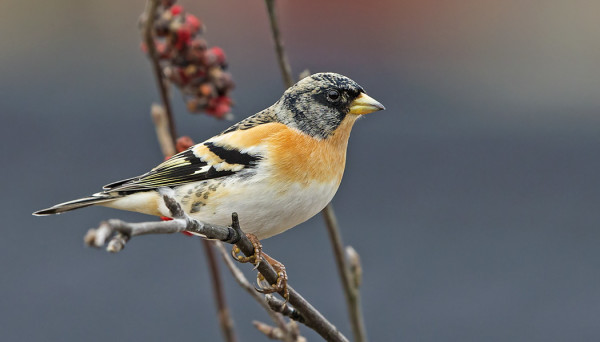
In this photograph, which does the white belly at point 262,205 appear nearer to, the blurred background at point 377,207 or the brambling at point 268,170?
the brambling at point 268,170

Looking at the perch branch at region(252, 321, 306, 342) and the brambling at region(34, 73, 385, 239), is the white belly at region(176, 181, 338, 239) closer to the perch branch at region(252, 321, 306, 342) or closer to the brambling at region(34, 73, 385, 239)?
the brambling at region(34, 73, 385, 239)

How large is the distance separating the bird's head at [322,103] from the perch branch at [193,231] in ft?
1.20

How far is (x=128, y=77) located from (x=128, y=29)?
4.54 feet

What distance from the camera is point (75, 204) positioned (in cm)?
130

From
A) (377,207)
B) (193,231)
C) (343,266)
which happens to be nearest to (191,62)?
(343,266)

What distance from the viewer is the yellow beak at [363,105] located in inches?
54.4

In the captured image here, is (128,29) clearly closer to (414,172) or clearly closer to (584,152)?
(414,172)

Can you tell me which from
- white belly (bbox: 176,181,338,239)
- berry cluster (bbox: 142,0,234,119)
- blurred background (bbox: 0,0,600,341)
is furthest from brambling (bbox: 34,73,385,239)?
blurred background (bbox: 0,0,600,341)

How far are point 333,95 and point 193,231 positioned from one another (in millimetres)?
586

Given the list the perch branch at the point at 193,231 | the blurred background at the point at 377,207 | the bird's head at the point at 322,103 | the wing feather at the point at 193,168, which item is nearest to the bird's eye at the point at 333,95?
the bird's head at the point at 322,103

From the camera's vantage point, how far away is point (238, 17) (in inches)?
279

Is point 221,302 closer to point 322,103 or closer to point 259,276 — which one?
point 259,276

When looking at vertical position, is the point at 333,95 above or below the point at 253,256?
above

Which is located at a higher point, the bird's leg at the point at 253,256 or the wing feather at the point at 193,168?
the wing feather at the point at 193,168
